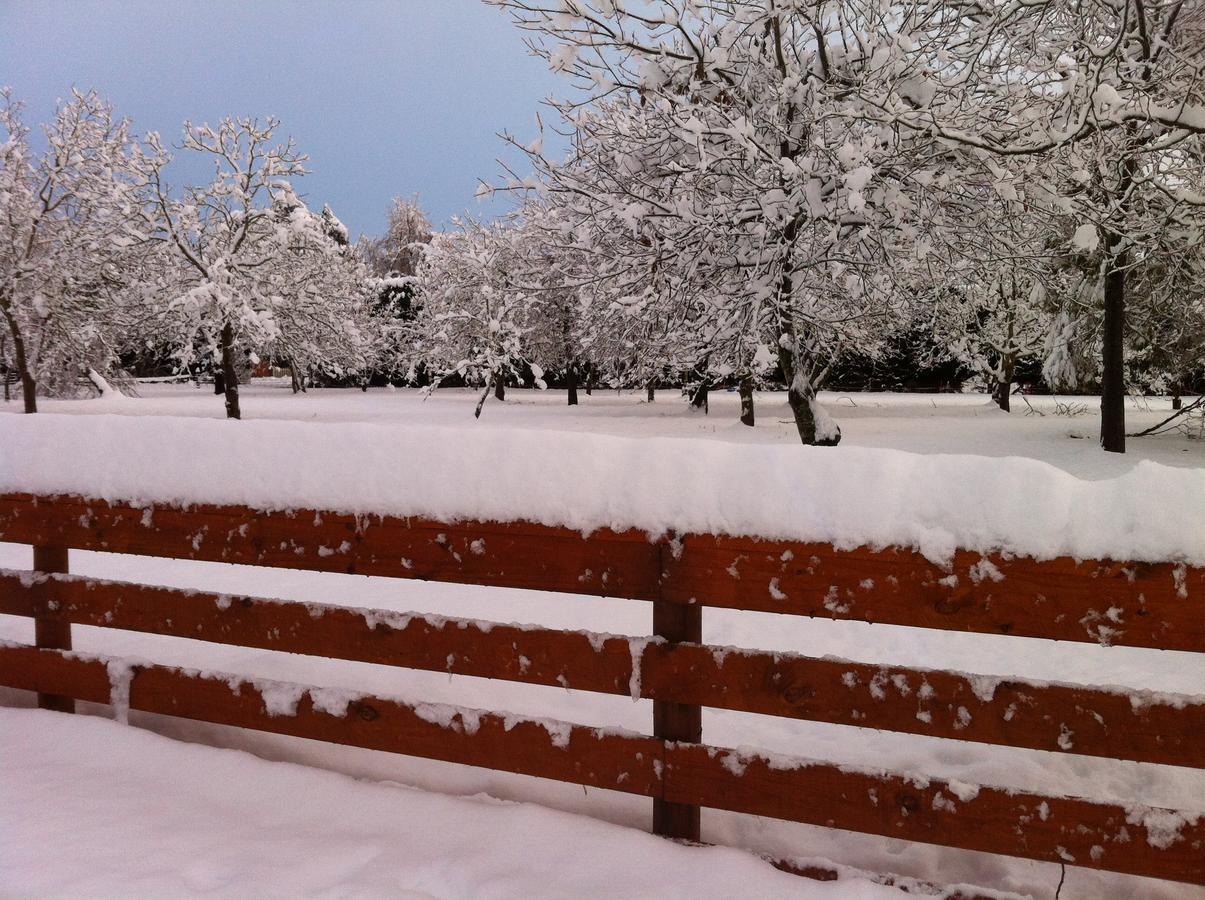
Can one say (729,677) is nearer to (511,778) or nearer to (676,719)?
(676,719)

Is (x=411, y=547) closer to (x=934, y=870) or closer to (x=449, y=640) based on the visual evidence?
(x=449, y=640)

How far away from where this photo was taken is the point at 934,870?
2533 millimetres

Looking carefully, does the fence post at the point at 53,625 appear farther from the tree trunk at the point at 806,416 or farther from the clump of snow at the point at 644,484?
the tree trunk at the point at 806,416

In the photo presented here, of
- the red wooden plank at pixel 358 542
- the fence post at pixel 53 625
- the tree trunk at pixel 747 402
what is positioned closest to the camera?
the red wooden plank at pixel 358 542

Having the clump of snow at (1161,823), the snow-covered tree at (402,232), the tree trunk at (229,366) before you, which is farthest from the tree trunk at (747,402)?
the snow-covered tree at (402,232)

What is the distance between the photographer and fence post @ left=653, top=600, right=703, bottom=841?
2314mm

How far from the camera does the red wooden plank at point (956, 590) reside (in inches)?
75.4

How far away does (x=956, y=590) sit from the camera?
2033mm

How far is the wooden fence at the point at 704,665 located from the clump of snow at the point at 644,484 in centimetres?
6

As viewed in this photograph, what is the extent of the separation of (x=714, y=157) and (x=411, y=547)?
7517 mm

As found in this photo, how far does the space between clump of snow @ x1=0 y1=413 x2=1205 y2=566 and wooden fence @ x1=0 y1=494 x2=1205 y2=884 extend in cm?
6

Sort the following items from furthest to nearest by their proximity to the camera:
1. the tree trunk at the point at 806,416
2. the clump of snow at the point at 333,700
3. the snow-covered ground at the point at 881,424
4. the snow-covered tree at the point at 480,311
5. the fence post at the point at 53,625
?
the snow-covered tree at the point at 480,311, the snow-covered ground at the point at 881,424, the tree trunk at the point at 806,416, the fence post at the point at 53,625, the clump of snow at the point at 333,700

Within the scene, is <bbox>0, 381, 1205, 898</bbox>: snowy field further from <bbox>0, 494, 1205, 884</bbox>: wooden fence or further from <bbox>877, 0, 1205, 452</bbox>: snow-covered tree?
<bbox>877, 0, 1205, 452</bbox>: snow-covered tree

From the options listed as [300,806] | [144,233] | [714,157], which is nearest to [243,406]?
[144,233]
